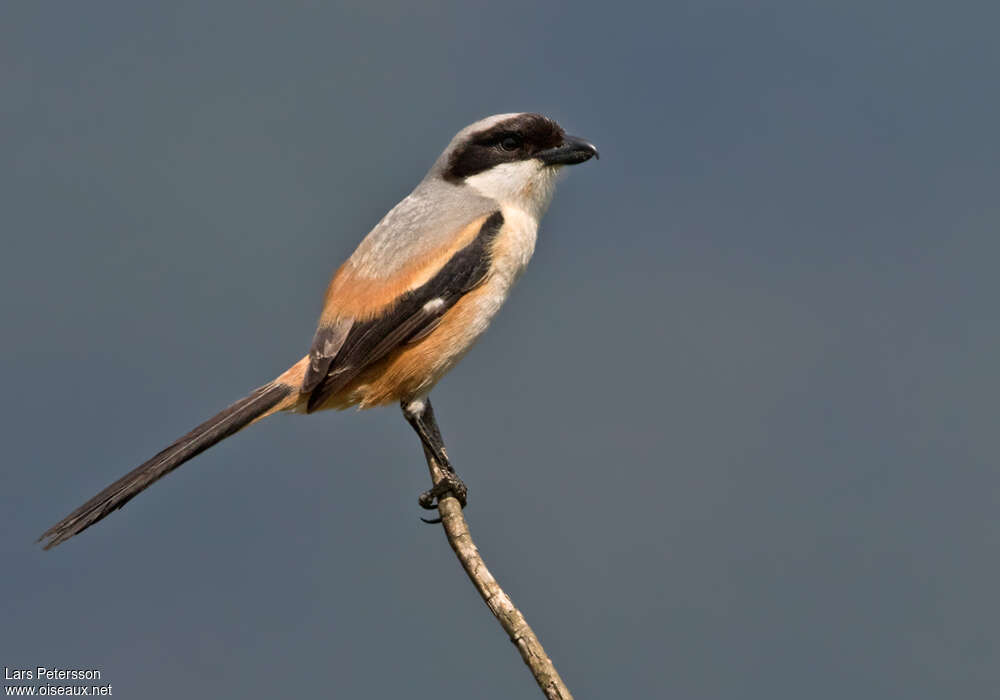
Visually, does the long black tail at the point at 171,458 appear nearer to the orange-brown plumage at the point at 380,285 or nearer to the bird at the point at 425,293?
the bird at the point at 425,293

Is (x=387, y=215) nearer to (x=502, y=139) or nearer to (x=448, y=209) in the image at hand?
(x=448, y=209)

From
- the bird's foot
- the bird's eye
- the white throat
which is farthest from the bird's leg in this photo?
the bird's eye

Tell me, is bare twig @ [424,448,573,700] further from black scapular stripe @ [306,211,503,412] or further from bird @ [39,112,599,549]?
black scapular stripe @ [306,211,503,412]

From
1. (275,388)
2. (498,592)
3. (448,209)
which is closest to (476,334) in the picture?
(448,209)

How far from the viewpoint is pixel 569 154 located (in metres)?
4.82

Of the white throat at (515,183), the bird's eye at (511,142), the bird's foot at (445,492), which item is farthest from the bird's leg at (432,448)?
the bird's eye at (511,142)

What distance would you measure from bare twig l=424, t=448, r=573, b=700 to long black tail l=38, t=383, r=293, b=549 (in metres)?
0.84

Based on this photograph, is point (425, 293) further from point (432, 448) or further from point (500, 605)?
point (500, 605)

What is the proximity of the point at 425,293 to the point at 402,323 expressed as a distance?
0.15 meters

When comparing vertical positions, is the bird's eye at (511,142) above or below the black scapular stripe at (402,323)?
above

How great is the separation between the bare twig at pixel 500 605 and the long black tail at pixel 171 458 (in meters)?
0.84

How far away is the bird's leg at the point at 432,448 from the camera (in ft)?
13.9

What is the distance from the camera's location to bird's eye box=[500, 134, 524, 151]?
4.84 m

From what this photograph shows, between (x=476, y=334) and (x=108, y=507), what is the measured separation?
155cm
